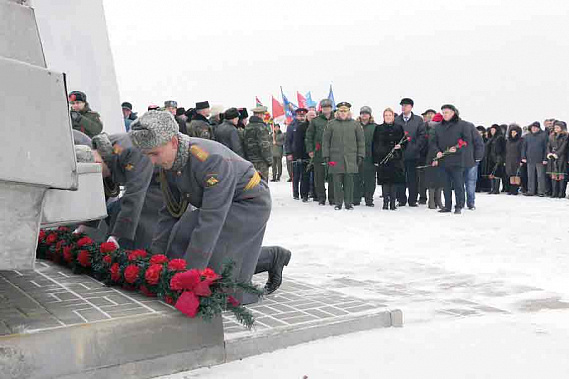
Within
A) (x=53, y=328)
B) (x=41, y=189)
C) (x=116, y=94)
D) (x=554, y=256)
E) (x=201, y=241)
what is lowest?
(x=554, y=256)

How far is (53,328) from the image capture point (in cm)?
371

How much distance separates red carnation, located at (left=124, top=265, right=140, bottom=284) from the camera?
454 centimetres

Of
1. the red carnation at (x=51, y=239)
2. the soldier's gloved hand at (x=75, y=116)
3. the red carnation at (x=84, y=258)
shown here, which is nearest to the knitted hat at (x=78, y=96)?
the soldier's gloved hand at (x=75, y=116)

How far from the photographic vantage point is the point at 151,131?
4336 mm

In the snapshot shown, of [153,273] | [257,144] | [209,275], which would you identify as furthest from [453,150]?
[209,275]

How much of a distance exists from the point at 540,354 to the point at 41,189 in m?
3.04

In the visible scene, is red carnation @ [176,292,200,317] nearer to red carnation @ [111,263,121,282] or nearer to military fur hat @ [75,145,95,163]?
red carnation @ [111,263,121,282]

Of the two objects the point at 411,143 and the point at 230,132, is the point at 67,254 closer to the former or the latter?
the point at 230,132

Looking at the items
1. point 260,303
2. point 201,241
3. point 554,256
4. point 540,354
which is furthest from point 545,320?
point 554,256

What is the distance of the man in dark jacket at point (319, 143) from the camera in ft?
46.4

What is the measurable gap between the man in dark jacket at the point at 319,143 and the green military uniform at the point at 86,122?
6279 mm

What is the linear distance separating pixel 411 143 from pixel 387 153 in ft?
2.09

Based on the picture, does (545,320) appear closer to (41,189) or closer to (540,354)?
(540,354)

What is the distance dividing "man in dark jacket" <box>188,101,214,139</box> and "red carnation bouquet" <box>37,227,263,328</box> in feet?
19.4
